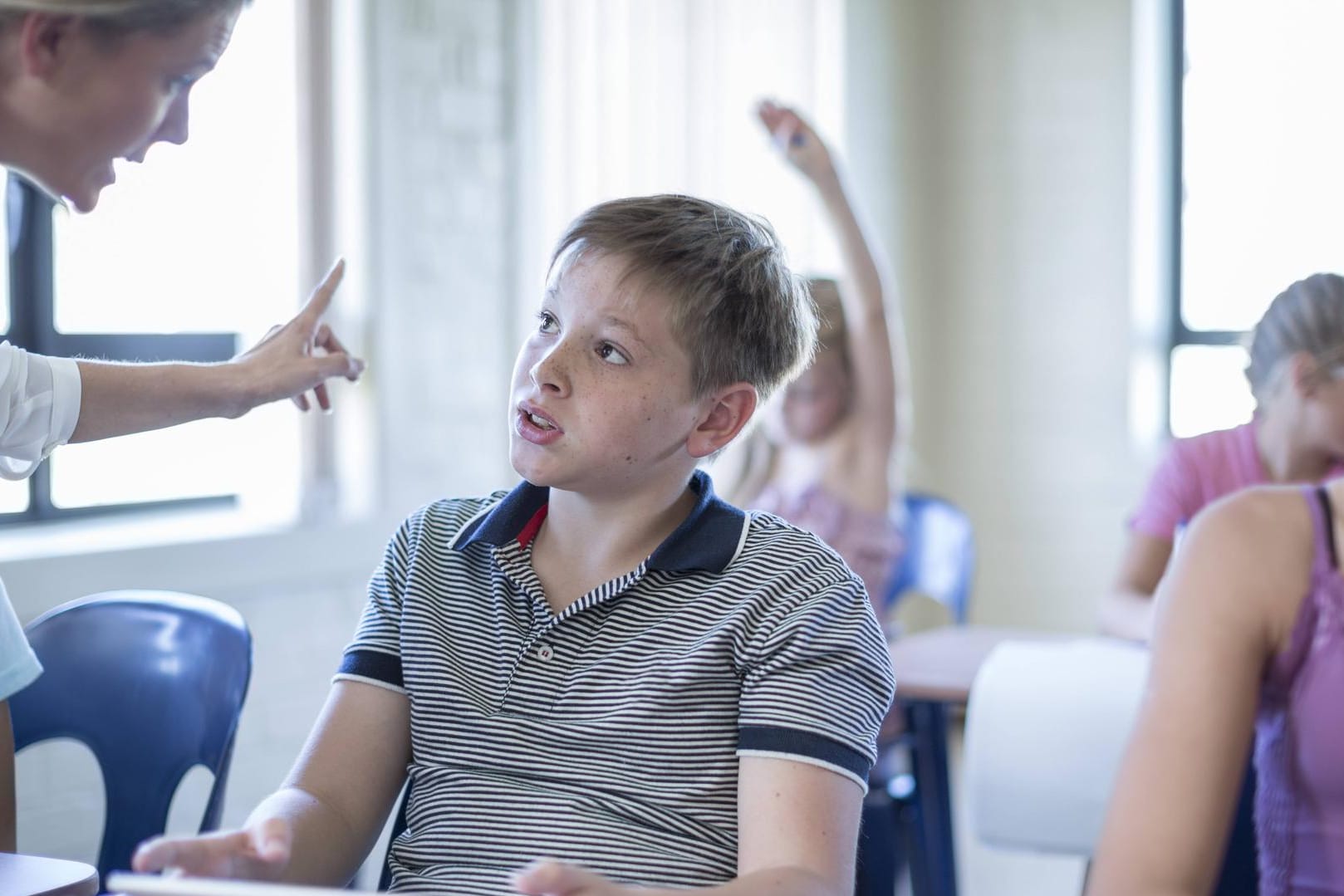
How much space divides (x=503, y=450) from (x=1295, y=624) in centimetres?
255

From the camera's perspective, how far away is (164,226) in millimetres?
2936

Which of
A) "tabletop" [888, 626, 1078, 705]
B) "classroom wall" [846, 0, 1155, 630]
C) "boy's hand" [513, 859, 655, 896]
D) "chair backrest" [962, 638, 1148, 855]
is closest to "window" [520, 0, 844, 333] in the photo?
"classroom wall" [846, 0, 1155, 630]

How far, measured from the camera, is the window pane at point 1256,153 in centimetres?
441

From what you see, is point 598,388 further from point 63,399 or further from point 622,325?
point 63,399

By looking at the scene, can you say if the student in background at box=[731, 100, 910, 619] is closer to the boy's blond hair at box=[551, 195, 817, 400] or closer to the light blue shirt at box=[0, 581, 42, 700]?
the boy's blond hair at box=[551, 195, 817, 400]

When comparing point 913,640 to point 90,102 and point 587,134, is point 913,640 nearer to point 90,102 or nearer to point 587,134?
point 587,134

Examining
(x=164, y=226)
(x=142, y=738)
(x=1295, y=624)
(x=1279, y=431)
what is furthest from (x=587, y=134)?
(x=1295, y=624)

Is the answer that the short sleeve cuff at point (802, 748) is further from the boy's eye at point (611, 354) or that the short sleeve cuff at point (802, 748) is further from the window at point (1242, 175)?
the window at point (1242, 175)

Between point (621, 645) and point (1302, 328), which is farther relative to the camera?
point (1302, 328)

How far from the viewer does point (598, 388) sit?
1.29 metres

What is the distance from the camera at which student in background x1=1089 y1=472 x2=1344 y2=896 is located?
1084 mm

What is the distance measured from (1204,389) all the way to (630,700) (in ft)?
12.6

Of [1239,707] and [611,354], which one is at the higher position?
[611,354]

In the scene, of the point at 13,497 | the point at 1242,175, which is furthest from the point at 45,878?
the point at 1242,175
